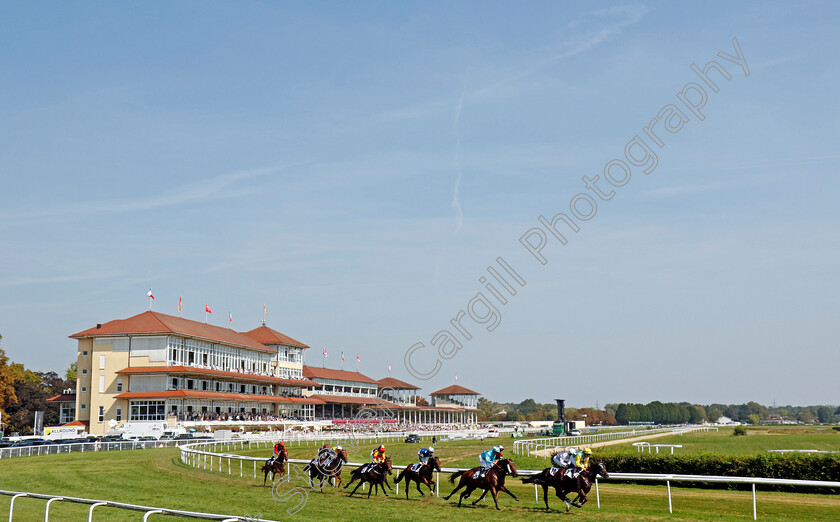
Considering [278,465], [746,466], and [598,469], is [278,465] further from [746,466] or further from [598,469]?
[746,466]

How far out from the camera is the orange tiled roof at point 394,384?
10129cm

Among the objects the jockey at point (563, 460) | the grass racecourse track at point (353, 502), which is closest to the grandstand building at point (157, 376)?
the grass racecourse track at point (353, 502)

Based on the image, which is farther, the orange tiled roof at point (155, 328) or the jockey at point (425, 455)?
the orange tiled roof at point (155, 328)

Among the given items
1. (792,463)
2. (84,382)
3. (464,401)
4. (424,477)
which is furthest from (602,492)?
(464,401)

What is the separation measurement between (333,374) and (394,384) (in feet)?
31.3

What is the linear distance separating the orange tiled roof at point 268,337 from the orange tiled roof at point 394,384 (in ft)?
57.2

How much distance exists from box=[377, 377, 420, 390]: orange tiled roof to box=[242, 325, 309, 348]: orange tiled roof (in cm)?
1744

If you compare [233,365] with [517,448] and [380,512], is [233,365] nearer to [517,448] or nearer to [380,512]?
[517,448]

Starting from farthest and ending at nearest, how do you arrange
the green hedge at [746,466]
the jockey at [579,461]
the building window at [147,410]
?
1. the building window at [147,410]
2. the green hedge at [746,466]
3. the jockey at [579,461]

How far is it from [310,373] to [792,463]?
74060mm

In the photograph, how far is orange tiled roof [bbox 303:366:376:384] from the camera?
298 feet

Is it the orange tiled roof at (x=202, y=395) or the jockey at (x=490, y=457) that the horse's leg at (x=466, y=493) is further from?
the orange tiled roof at (x=202, y=395)

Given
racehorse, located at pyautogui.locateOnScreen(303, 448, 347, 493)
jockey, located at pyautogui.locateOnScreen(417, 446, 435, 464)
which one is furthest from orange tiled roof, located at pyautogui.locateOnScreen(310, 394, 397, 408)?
jockey, located at pyautogui.locateOnScreen(417, 446, 435, 464)

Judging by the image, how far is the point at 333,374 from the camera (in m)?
96.4
